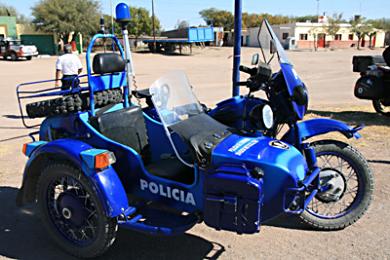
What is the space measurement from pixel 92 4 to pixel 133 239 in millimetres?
51871

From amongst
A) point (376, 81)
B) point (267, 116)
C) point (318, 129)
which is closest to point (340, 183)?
point (318, 129)

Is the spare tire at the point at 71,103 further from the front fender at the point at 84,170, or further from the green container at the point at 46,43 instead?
the green container at the point at 46,43

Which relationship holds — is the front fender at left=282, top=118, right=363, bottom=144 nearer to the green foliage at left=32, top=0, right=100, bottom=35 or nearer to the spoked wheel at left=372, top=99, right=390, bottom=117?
the spoked wheel at left=372, top=99, right=390, bottom=117

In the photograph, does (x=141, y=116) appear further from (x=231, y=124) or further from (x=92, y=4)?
(x=92, y=4)

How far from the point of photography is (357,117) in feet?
28.4

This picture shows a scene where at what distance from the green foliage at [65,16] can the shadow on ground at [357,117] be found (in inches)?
1744

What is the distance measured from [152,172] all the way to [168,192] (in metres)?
0.25

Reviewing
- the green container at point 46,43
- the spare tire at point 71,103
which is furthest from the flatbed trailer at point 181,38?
the spare tire at point 71,103

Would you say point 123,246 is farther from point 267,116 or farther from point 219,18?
point 219,18

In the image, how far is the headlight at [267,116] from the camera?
3506 millimetres

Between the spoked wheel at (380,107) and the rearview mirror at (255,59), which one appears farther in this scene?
the spoked wheel at (380,107)

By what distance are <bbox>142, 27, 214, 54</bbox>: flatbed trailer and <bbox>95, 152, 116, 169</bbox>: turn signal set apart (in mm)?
35446

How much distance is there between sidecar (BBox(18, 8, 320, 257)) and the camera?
2.95 m

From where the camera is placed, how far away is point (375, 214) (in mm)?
4133
